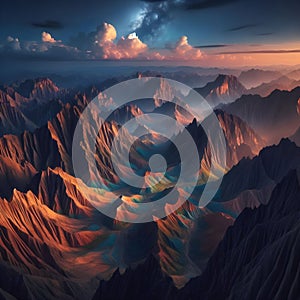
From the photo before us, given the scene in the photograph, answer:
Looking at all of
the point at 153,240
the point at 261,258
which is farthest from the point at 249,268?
the point at 153,240

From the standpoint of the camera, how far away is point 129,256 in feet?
389

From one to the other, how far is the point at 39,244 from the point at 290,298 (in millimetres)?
84728

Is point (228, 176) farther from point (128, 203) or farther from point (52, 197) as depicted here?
point (52, 197)

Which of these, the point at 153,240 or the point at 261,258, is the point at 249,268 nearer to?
the point at 261,258

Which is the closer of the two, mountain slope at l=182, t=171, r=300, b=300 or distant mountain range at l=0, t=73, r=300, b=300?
mountain slope at l=182, t=171, r=300, b=300

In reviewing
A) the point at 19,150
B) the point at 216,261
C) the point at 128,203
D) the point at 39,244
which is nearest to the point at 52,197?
the point at 128,203

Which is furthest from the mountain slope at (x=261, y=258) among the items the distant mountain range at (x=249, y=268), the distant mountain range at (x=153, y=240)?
the distant mountain range at (x=153, y=240)

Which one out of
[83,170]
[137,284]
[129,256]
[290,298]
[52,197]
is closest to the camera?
[290,298]

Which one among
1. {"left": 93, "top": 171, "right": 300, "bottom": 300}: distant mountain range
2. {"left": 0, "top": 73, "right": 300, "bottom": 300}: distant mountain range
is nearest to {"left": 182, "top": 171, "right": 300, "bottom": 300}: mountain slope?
{"left": 93, "top": 171, "right": 300, "bottom": 300}: distant mountain range

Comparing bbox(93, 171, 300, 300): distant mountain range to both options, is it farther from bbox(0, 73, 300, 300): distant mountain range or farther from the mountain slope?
bbox(0, 73, 300, 300): distant mountain range

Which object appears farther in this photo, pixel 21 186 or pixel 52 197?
pixel 21 186

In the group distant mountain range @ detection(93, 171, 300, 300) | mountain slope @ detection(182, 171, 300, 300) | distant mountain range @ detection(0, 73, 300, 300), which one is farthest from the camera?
distant mountain range @ detection(0, 73, 300, 300)

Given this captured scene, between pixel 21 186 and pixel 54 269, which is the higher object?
pixel 21 186

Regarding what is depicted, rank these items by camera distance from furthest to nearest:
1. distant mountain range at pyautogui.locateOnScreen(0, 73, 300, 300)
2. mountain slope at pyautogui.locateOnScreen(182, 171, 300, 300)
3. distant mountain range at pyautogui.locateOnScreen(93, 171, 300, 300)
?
distant mountain range at pyautogui.locateOnScreen(0, 73, 300, 300) < distant mountain range at pyautogui.locateOnScreen(93, 171, 300, 300) < mountain slope at pyautogui.locateOnScreen(182, 171, 300, 300)
